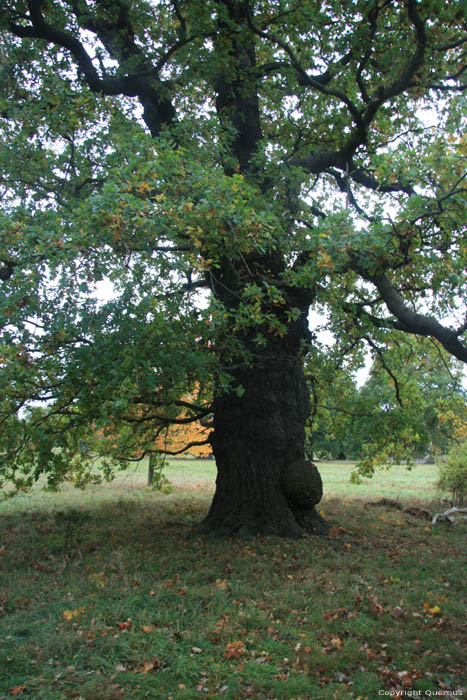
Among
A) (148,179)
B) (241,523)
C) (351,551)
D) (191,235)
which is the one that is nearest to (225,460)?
(241,523)

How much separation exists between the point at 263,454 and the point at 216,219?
14.6 feet

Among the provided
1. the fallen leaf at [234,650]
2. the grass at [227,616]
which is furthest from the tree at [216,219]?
the fallen leaf at [234,650]

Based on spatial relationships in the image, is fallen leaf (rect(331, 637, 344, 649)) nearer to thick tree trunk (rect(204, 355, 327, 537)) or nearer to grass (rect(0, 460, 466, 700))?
grass (rect(0, 460, 466, 700))

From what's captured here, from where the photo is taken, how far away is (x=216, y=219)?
242 inches

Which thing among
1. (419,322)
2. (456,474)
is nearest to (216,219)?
(419,322)

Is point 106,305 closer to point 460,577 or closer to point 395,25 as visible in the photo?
point 460,577

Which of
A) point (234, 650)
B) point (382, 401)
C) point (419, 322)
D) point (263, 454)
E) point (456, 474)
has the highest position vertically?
point (419, 322)

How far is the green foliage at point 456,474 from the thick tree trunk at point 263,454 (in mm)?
6097

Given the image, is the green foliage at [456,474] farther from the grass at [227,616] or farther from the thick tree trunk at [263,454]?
the thick tree trunk at [263,454]

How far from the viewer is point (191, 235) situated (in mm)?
6266

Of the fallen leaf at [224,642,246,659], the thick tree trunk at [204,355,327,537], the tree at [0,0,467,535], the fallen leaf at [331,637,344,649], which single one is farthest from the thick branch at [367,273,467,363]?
the fallen leaf at [224,642,246,659]

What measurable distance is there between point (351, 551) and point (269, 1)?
30.5 feet

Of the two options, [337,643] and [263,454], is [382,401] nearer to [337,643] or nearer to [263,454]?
[263,454]

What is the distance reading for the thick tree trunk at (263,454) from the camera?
347 inches
